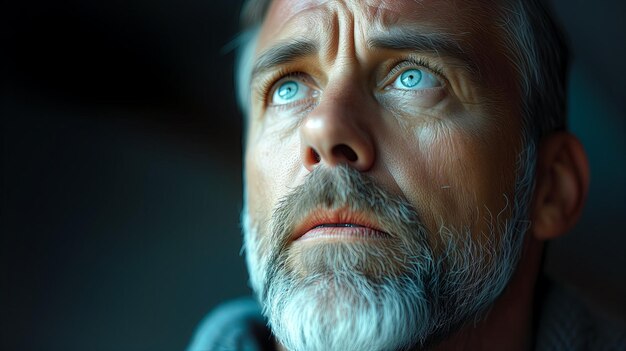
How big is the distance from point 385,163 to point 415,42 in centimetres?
20

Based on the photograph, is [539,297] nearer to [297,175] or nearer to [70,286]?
[297,175]

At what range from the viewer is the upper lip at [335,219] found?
0.87 meters

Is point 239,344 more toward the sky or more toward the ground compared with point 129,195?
more toward the ground

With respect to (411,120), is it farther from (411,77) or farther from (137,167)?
(137,167)

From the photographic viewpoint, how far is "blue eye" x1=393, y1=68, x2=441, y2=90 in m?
0.97

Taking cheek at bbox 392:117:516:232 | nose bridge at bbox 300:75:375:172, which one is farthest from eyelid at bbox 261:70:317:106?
cheek at bbox 392:117:516:232

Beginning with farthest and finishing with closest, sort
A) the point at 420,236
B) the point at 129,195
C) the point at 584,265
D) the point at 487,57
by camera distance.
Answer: the point at 584,265 → the point at 129,195 → the point at 487,57 → the point at 420,236

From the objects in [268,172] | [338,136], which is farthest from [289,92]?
[338,136]

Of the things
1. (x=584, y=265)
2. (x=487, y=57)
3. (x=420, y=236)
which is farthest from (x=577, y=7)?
(x=420, y=236)

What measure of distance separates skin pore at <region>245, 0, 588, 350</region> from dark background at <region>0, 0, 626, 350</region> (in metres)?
0.61

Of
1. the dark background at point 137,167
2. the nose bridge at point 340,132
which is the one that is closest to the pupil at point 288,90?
the nose bridge at point 340,132

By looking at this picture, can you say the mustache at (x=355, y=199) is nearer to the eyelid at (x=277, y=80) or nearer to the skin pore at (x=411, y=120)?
the skin pore at (x=411, y=120)

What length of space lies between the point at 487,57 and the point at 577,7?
0.66 meters

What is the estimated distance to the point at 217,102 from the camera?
69.7 inches
